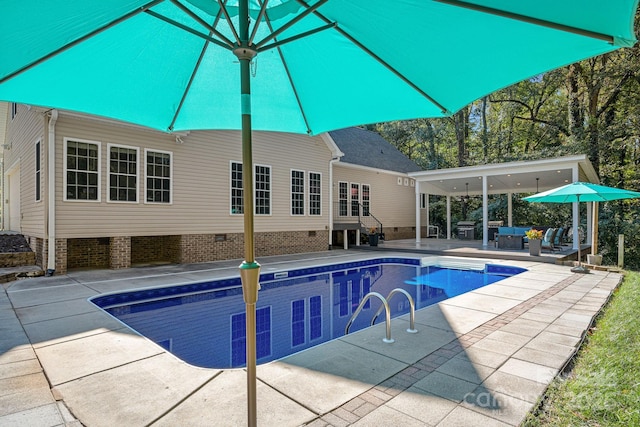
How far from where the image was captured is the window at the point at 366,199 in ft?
60.5

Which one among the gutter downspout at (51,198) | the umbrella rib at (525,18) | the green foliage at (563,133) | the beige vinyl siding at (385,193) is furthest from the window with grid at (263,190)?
the green foliage at (563,133)

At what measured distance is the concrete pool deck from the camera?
2.57 m

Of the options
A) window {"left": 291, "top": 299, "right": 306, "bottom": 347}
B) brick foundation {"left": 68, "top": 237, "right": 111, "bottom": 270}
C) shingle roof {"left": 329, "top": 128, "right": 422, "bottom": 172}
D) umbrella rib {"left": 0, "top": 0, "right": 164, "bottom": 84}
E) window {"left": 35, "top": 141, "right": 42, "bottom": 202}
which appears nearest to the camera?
umbrella rib {"left": 0, "top": 0, "right": 164, "bottom": 84}

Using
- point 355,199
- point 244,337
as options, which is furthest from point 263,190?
point 244,337

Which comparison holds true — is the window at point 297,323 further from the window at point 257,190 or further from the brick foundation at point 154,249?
the window at point 257,190

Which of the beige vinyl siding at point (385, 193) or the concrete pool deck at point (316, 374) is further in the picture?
the beige vinyl siding at point (385, 193)

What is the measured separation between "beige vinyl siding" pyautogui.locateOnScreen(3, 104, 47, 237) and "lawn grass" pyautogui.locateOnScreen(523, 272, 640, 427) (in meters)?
10.9

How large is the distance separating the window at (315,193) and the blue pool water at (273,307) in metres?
4.70

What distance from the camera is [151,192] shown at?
10484 millimetres

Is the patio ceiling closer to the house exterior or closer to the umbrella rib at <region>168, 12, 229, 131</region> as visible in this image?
the house exterior

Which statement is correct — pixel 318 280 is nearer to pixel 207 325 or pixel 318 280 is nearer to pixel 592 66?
pixel 207 325

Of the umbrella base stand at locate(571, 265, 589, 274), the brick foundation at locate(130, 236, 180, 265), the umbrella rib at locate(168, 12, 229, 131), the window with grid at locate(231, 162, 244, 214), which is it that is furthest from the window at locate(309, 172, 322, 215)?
the umbrella rib at locate(168, 12, 229, 131)

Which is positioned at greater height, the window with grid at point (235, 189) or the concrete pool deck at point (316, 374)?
the window with grid at point (235, 189)

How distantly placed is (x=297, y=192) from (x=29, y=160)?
892cm
